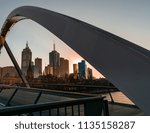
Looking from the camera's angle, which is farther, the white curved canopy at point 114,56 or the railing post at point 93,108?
the railing post at point 93,108

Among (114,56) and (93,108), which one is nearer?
(93,108)

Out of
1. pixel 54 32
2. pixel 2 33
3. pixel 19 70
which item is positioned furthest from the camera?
pixel 2 33

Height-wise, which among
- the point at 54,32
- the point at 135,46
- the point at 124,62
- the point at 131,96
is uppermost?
the point at 54,32

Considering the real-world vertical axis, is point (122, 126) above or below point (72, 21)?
below

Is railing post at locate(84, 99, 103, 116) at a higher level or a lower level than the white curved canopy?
lower

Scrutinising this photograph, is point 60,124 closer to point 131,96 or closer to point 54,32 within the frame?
point 131,96

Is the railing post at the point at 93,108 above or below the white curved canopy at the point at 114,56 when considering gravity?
below

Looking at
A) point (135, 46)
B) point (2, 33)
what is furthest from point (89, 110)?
point (2, 33)

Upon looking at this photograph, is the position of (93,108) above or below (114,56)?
below
